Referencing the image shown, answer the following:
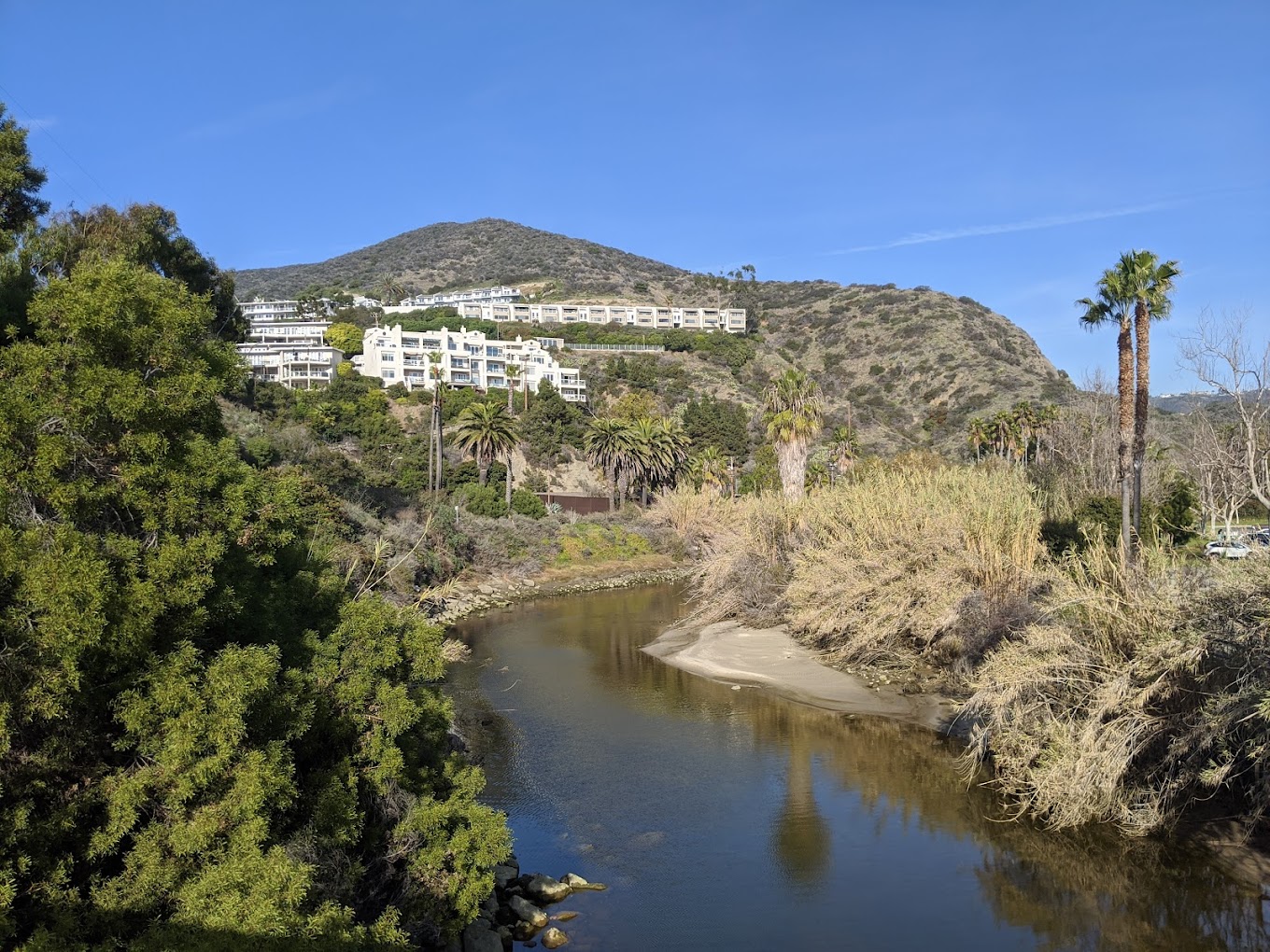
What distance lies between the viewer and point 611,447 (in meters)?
64.6

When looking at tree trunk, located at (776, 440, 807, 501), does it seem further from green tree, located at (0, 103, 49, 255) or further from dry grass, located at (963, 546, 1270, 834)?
green tree, located at (0, 103, 49, 255)

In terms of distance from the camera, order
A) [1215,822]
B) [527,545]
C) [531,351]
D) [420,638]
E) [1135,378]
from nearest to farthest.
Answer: [420,638]
[1215,822]
[1135,378]
[527,545]
[531,351]

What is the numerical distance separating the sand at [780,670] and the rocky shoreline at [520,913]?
1243 centimetres

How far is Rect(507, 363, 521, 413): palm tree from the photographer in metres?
85.9

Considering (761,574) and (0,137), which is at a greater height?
(0,137)

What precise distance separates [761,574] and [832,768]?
15.9 m

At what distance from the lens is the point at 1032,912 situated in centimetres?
1409

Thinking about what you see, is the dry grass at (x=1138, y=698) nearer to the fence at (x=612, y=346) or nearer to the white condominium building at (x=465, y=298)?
the fence at (x=612, y=346)

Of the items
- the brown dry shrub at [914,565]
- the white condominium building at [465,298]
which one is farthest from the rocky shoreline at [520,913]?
the white condominium building at [465,298]

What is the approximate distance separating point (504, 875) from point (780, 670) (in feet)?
52.8

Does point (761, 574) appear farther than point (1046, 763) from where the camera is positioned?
Yes

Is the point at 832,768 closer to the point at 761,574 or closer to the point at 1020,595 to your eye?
the point at 1020,595

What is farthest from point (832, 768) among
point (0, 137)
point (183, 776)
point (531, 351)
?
point (531, 351)

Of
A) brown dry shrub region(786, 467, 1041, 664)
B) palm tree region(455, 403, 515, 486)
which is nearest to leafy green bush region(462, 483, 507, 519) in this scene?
palm tree region(455, 403, 515, 486)
